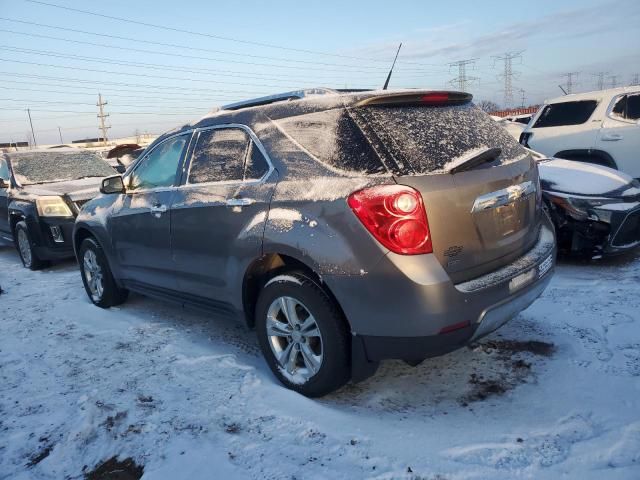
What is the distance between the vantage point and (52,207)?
6.73 m

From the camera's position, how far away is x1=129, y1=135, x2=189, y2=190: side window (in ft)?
12.6

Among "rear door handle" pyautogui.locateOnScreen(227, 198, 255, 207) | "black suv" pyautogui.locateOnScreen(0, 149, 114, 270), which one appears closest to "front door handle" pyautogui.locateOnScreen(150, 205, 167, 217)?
"rear door handle" pyautogui.locateOnScreen(227, 198, 255, 207)

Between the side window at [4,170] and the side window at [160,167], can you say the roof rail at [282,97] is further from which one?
the side window at [4,170]

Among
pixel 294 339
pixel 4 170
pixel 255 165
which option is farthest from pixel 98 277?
pixel 4 170

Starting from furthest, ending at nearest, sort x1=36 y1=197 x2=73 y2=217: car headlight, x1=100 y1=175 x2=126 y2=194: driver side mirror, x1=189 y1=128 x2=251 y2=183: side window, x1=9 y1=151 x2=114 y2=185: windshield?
x1=9 y1=151 x2=114 y2=185: windshield
x1=36 y1=197 x2=73 y2=217: car headlight
x1=100 y1=175 x2=126 y2=194: driver side mirror
x1=189 y1=128 x2=251 y2=183: side window

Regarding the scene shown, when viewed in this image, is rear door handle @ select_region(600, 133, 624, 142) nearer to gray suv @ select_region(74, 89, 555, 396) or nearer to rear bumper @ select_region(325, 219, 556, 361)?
gray suv @ select_region(74, 89, 555, 396)

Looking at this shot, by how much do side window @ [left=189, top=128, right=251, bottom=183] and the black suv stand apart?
3.97m

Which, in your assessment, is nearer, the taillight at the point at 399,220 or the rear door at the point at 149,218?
the taillight at the point at 399,220

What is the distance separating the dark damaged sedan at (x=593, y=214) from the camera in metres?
4.85

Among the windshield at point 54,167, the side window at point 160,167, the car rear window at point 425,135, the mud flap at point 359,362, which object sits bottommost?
the mud flap at point 359,362

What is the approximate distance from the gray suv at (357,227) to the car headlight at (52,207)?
3.88m

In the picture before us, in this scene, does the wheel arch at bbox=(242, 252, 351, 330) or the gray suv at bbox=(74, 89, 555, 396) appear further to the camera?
the wheel arch at bbox=(242, 252, 351, 330)

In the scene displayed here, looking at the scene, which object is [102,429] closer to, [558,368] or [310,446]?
[310,446]

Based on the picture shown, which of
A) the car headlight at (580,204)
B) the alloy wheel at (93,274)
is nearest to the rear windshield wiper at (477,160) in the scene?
the car headlight at (580,204)
